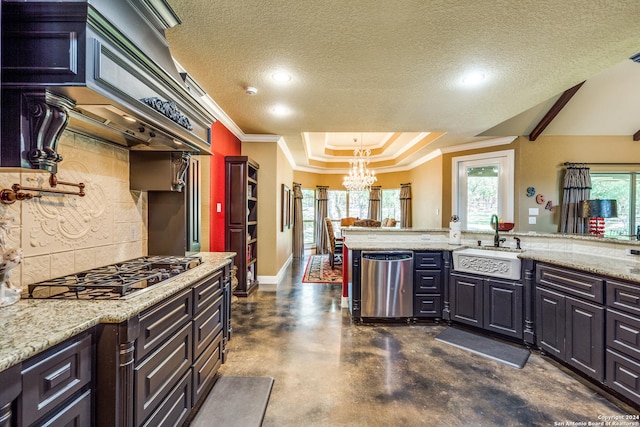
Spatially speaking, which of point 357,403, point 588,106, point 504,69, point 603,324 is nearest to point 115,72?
point 357,403

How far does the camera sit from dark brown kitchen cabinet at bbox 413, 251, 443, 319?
3.34 meters

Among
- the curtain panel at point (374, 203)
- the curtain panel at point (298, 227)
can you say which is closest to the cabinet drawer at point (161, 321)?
the curtain panel at point (298, 227)

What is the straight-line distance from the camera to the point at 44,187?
1437mm

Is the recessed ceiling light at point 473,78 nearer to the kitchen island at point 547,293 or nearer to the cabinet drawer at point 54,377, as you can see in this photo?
the kitchen island at point 547,293

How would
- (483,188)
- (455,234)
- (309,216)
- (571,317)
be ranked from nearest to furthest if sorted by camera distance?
(571,317), (455,234), (483,188), (309,216)

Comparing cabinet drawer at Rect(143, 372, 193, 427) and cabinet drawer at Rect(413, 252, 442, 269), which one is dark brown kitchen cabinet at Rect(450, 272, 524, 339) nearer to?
cabinet drawer at Rect(413, 252, 442, 269)

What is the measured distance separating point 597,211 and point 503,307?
9.13ft

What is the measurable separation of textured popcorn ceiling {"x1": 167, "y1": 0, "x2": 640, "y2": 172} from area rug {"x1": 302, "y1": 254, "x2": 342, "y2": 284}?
291cm

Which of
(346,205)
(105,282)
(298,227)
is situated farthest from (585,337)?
(346,205)

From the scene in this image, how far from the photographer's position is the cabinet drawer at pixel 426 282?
3.35 metres

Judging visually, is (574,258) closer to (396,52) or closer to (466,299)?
(466,299)

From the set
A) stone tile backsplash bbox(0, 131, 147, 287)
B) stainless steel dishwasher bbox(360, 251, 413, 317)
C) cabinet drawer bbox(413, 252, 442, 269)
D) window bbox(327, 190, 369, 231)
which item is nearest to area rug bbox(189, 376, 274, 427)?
stone tile backsplash bbox(0, 131, 147, 287)

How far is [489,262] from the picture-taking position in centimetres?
294

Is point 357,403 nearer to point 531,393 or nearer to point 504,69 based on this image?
point 531,393
